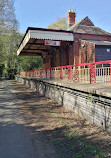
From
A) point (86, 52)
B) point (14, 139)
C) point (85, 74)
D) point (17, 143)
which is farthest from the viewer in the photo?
point (86, 52)

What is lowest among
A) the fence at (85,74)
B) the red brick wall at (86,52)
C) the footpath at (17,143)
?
the footpath at (17,143)

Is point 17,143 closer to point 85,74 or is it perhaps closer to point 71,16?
point 85,74

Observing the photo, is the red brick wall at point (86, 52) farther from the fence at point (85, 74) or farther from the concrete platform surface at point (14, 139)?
the concrete platform surface at point (14, 139)

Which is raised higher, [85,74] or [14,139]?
[85,74]

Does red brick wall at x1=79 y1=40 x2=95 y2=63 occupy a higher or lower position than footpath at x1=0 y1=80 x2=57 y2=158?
higher

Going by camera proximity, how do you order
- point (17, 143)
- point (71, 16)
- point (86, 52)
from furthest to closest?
point (71, 16)
point (86, 52)
point (17, 143)

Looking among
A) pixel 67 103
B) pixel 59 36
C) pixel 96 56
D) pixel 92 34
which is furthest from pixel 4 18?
pixel 67 103

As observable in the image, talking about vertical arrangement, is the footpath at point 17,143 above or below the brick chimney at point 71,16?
below

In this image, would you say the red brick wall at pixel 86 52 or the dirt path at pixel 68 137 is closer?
the dirt path at pixel 68 137

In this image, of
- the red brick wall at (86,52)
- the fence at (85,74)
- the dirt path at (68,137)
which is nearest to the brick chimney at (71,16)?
the red brick wall at (86,52)

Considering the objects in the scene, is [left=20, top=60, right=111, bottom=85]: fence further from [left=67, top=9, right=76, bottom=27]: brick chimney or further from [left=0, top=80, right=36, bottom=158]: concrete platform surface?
[left=67, top=9, right=76, bottom=27]: brick chimney

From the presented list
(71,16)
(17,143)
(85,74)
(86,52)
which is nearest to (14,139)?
(17,143)

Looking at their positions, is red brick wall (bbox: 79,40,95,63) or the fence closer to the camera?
the fence

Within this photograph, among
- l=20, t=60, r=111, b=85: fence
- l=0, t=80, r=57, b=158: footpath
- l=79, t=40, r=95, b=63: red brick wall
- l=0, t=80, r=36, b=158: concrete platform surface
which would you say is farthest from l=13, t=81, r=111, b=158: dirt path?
l=79, t=40, r=95, b=63: red brick wall
